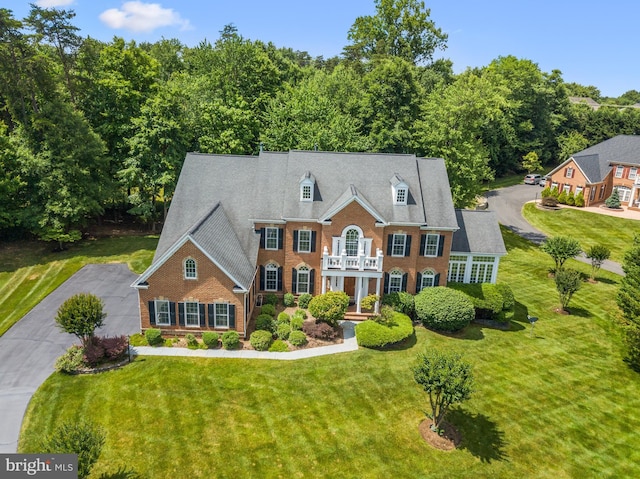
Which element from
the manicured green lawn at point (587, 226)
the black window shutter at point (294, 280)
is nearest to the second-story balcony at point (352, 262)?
the black window shutter at point (294, 280)

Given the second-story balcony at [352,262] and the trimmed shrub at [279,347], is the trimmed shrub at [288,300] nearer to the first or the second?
the second-story balcony at [352,262]

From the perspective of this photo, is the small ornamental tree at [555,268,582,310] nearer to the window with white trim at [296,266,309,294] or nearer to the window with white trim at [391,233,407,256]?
the window with white trim at [391,233,407,256]

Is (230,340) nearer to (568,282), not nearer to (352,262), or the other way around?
(352,262)

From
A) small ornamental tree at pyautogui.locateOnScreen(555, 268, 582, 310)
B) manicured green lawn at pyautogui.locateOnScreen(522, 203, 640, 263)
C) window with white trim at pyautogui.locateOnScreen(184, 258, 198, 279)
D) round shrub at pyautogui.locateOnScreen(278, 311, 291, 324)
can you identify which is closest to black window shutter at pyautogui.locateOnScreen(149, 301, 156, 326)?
window with white trim at pyautogui.locateOnScreen(184, 258, 198, 279)

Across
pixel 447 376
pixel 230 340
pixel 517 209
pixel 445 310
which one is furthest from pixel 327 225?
pixel 517 209

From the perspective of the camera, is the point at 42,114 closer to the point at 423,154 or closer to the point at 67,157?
the point at 67,157
